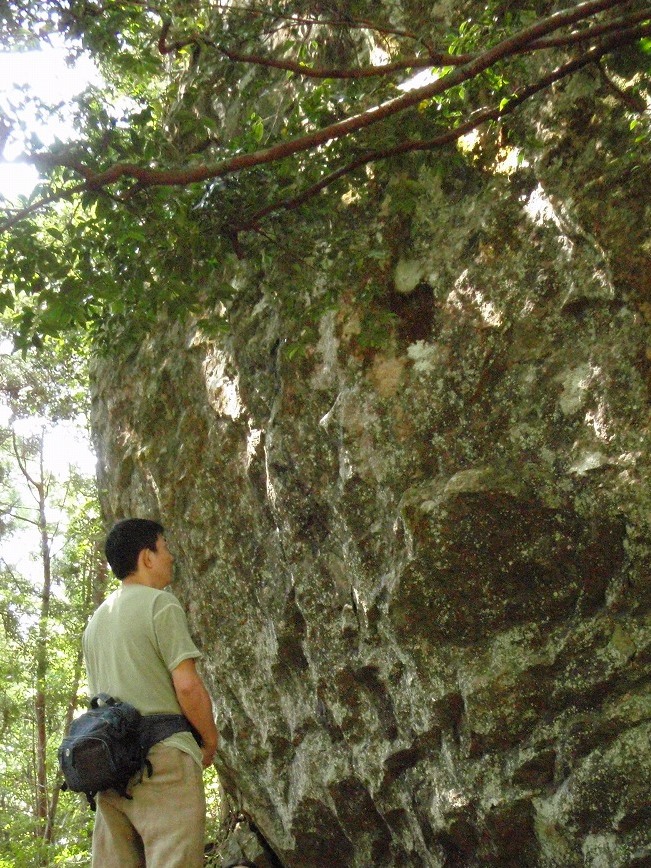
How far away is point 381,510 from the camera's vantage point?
162 inches

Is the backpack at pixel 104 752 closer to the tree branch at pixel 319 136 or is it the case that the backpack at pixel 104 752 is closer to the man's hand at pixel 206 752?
the man's hand at pixel 206 752

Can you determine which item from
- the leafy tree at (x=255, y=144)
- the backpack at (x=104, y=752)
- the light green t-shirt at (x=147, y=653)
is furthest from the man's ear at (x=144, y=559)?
the leafy tree at (x=255, y=144)

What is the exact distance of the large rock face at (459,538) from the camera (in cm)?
344

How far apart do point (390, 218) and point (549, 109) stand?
1.00 metres

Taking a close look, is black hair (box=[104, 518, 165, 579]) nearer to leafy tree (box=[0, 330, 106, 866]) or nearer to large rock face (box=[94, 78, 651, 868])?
large rock face (box=[94, 78, 651, 868])

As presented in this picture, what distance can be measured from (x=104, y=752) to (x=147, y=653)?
41cm

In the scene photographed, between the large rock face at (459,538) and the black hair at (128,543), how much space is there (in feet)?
3.76

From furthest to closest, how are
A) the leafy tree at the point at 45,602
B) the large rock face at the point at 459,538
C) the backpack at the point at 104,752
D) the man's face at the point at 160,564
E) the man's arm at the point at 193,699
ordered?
the leafy tree at the point at 45,602 → the man's face at the point at 160,564 → the large rock face at the point at 459,538 → the man's arm at the point at 193,699 → the backpack at the point at 104,752

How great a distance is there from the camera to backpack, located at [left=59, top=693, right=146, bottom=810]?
2996 millimetres

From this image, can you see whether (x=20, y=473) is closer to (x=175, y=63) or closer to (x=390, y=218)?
(x=175, y=63)

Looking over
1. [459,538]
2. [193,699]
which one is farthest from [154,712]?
[459,538]

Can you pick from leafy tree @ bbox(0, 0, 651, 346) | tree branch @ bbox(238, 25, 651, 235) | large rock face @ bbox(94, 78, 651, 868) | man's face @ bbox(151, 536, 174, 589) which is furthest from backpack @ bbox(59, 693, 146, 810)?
tree branch @ bbox(238, 25, 651, 235)

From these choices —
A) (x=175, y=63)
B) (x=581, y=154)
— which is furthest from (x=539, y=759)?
(x=175, y=63)

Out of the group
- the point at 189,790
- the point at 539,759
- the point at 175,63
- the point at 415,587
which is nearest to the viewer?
the point at 189,790
